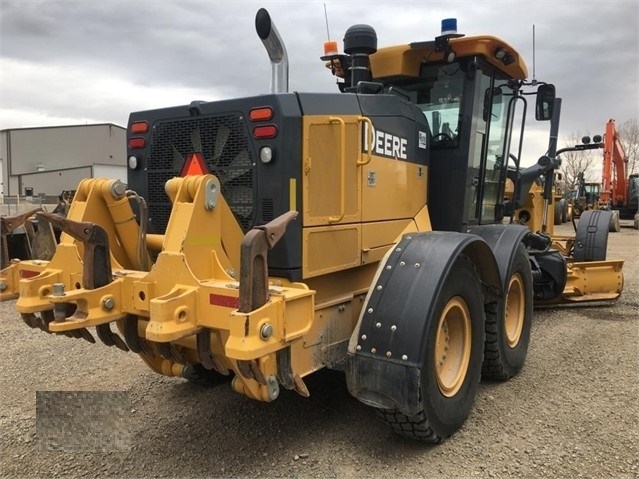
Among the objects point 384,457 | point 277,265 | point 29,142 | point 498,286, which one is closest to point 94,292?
point 277,265

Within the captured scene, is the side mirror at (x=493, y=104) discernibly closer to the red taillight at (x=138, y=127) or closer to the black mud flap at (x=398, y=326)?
the black mud flap at (x=398, y=326)

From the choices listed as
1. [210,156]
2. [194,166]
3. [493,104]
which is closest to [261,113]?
[210,156]

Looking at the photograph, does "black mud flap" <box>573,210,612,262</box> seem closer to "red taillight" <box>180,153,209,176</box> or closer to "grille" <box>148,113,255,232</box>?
"grille" <box>148,113,255,232</box>

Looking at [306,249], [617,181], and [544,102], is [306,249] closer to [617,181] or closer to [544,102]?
[544,102]

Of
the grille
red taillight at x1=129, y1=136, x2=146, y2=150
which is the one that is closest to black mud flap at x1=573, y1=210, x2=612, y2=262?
the grille

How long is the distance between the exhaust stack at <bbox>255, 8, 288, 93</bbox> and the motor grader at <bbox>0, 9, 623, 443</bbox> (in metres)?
0.01

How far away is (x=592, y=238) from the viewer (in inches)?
297

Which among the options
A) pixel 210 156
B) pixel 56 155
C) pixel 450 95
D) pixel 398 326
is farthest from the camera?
pixel 56 155

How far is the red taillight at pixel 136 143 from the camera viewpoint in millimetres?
3814

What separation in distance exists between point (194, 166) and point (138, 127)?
24.2 inches

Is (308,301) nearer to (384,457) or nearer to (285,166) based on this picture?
(285,166)

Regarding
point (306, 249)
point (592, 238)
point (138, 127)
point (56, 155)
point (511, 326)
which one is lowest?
point (511, 326)

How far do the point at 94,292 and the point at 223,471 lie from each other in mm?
1206

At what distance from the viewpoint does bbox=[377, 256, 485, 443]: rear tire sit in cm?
306
